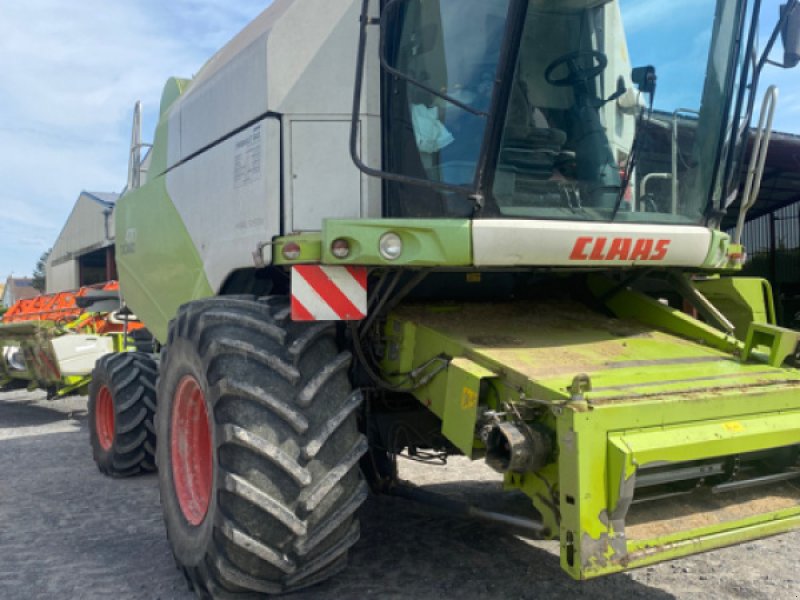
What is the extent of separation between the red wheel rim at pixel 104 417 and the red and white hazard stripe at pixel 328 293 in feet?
11.9

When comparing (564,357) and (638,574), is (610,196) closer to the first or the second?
(564,357)

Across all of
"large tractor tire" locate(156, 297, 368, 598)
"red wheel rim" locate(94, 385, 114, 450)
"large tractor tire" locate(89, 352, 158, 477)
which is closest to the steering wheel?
"large tractor tire" locate(156, 297, 368, 598)

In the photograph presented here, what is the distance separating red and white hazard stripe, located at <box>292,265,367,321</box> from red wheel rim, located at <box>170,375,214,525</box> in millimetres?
837

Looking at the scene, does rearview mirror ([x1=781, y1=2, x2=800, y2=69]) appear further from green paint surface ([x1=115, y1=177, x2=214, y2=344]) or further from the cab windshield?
green paint surface ([x1=115, y1=177, x2=214, y2=344])

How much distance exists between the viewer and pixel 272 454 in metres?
3.00

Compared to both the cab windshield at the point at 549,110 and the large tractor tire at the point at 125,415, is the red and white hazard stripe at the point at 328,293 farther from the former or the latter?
the large tractor tire at the point at 125,415

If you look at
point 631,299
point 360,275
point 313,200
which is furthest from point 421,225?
point 631,299

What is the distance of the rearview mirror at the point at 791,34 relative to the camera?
375 centimetres

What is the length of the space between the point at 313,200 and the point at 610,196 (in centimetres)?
138

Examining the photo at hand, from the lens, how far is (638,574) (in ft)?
12.1

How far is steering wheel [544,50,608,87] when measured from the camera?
3.59 meters

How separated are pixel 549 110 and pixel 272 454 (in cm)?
196

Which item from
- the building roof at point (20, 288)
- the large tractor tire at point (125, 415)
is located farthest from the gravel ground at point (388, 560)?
the building roof at point (20, 288)

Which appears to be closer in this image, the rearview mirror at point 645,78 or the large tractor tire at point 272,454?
the large tractor tire at point 272,454
